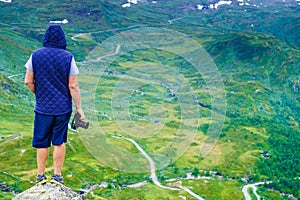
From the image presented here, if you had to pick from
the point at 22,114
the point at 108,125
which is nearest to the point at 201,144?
the point at 108,125

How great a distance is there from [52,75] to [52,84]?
0.39 m

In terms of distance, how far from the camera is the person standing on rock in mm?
16156

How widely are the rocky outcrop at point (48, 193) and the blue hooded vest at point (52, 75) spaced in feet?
11.3

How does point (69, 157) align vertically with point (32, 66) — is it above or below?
below

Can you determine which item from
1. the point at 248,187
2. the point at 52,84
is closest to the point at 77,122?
the point at 52,84

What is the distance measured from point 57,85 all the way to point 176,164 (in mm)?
134703

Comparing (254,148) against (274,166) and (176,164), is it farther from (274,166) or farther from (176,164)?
(176,164)

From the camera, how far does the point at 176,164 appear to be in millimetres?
147625

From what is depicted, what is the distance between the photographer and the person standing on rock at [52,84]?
16156mm

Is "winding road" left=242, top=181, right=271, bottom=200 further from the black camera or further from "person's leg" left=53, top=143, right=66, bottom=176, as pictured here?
the black camera

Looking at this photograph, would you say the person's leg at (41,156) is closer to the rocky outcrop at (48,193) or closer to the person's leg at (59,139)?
the person's leg at (59,139)

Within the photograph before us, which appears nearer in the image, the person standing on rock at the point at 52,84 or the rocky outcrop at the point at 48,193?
the person standing on rock at the point at 52,84

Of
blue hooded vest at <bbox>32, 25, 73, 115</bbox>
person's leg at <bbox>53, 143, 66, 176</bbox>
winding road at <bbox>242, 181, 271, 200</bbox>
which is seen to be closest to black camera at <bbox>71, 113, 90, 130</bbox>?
blue hooded vest at <bbox>32, 25, 73, 115</bbox>

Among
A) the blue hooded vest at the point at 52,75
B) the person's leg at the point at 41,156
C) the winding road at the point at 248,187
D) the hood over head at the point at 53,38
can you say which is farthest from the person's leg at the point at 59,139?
the winding road at the point at 248,187
